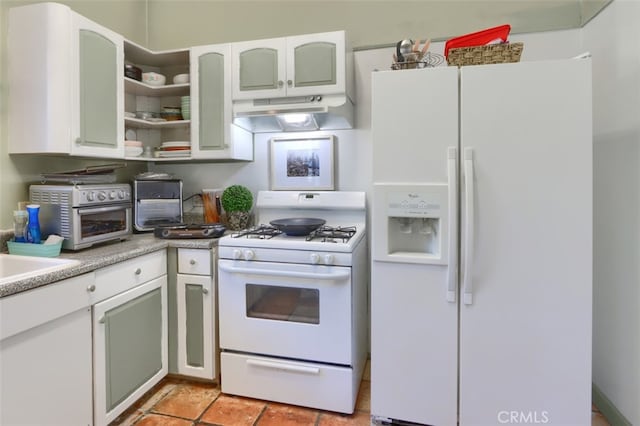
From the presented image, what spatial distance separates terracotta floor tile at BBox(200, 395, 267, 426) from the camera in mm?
1867

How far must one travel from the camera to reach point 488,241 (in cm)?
162

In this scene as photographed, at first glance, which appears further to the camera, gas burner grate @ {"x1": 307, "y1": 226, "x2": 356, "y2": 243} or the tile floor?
gas burner grate @ {"x1": 307, "y1": 226, "x2": 356, "y2": 243}

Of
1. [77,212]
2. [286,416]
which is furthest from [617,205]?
[77,212]

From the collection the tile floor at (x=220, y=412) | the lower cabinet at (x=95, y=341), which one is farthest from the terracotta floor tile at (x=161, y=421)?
the lower cabinet at (x=95, y=341)

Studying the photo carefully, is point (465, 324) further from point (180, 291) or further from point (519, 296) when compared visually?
point (180, 291)

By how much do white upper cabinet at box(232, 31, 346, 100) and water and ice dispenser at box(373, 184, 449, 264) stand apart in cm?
86

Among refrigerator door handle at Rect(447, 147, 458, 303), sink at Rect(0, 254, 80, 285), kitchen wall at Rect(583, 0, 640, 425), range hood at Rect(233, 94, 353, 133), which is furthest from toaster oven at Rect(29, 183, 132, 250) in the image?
kitchen wall at Rect(583, 0, 640, 425)

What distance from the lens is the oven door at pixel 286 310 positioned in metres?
1.86

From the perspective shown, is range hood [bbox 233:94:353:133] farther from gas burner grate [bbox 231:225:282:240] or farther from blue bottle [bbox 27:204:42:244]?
blue bottle [bbox 27:204:42:244]

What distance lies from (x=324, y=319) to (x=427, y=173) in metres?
0.92

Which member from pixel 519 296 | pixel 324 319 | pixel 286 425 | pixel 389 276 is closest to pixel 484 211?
pixel 519 296

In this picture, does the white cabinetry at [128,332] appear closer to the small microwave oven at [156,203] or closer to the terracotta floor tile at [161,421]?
the terracotta floor tile at [161,421]

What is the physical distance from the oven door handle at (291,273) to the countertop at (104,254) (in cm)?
22

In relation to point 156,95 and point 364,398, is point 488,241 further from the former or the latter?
point 156,95
